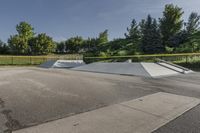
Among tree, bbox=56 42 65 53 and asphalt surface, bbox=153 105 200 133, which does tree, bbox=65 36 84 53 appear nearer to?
tree, bbox=56 42 65 53

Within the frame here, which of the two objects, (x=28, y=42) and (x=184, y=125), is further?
(x=28, y=42)

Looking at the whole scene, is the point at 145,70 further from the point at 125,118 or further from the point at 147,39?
the point at 147,39

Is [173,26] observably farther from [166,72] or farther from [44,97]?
[44,97]

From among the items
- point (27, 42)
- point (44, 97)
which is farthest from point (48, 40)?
point (44, 97)

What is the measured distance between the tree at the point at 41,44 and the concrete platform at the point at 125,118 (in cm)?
4191

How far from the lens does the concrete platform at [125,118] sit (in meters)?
3.04

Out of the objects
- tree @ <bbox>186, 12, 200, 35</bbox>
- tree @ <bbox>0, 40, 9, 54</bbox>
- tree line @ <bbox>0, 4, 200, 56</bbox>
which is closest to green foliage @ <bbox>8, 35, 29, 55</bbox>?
tree line @ <bbox>0, 4, 200, 56</bbox>

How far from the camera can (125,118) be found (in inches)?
142

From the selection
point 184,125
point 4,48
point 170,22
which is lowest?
point 184,125

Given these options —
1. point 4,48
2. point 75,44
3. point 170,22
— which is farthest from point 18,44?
point 170,22

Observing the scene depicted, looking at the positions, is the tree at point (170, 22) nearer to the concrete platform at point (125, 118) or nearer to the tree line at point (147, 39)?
the tree line at point (147, 39)

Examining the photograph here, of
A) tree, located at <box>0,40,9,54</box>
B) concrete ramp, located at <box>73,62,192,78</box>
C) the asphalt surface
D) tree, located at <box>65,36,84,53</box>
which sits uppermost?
tree, located at <box>65,36,84,53</box>

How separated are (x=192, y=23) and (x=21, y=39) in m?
42.1

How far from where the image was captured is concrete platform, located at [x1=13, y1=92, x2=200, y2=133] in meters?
3.04
